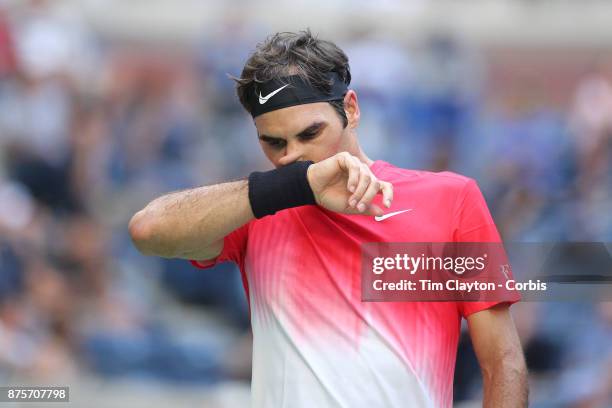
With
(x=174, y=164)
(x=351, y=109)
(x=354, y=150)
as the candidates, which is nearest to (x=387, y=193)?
(x=354, y=150)

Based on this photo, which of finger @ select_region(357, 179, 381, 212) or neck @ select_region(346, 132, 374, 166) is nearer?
finger @ select_region(357, 179, 381, 212)

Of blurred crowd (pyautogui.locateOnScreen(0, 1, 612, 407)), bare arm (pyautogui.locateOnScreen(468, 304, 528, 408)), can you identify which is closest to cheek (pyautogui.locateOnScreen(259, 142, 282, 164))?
bare arm (pyautogui.locateOnScreen(468, 304, 528, 408))

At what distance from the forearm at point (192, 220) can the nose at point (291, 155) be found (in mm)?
119

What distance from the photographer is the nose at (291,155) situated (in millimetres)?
2482

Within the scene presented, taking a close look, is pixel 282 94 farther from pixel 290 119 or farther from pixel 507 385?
pixel 507 385

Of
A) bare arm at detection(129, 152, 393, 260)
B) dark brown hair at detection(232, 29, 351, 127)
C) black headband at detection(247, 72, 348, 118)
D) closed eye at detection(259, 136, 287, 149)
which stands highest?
dark brown hair at detection(232, 29, 351, 127)

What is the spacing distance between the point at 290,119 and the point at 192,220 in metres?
0.37

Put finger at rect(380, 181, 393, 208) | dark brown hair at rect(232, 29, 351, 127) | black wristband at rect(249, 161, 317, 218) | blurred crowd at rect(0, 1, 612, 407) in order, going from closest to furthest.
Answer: finger at rect(380, 181, 393, 208) → black wristband at rect(249, 161, 317, 218) → dark brown hair at rect(232, 29, 351, 127) → blurred crowd at rect(0, 1, 612, 407)

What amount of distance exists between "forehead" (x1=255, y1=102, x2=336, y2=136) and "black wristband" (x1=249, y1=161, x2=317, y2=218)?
0.18 meters

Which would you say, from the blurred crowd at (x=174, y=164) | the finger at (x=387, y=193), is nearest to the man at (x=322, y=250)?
the finger at (x=387, y=193)

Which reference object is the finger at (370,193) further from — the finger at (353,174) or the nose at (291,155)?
the nose at (291,155)

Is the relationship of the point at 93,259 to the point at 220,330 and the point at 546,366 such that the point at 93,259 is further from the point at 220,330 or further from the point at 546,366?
the point at 546,366

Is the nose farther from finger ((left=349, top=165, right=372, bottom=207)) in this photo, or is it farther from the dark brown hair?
finger ((left=349, top=165, right=372, bottom=207))

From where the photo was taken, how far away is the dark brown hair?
262 centimetres
